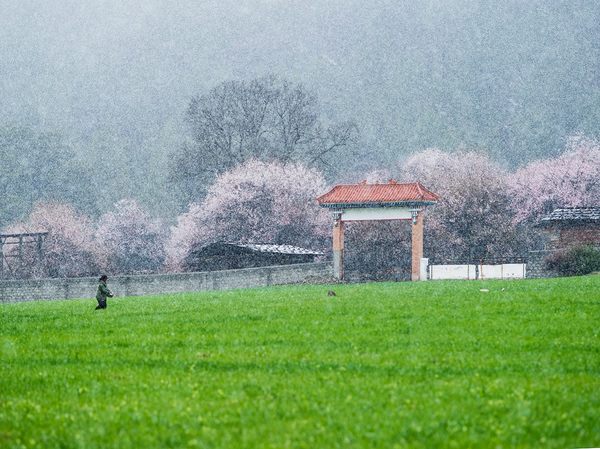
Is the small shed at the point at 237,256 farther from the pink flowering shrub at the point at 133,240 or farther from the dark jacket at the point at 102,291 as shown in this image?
the pink flowering shrub at the point at 133,240

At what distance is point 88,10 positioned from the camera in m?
169

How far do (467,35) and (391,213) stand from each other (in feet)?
409

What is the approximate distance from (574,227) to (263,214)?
2473 cm

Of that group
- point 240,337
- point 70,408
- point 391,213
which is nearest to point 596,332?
point 240,337

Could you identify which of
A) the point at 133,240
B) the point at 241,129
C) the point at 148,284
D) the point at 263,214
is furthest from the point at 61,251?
the point at 148,284

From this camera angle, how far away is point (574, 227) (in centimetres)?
3828

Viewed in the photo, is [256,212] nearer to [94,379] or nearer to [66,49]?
[94,379]

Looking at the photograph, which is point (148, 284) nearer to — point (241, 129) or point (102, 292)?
point (102, 292)

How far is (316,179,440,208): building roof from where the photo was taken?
37188 millimetres

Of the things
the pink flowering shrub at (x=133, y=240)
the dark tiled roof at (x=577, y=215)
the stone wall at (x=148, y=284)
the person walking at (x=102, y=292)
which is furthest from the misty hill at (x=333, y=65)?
the person walking at (x=102, y=292)

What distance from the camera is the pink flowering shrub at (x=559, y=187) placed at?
181 feet

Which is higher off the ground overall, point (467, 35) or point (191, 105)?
point (467, 35)

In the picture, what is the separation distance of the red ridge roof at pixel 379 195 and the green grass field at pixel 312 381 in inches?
879

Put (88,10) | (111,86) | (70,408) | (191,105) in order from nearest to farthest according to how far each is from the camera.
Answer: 1. (70,408)
2. (191,105)
3. (111,86)
4. (88,10)
